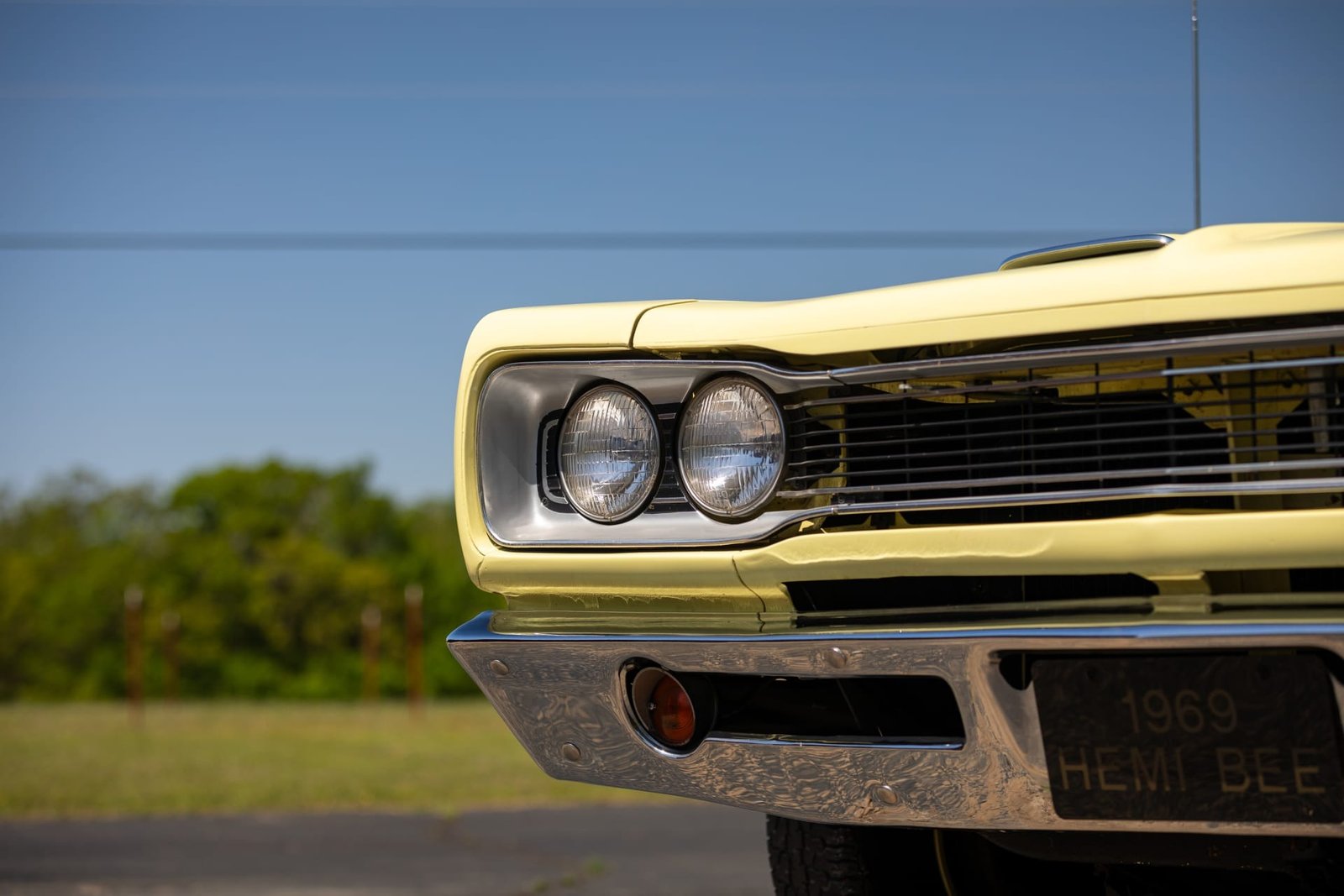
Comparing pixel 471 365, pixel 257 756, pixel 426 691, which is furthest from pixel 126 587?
pixel 471 365

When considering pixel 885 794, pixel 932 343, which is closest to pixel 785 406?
pixel 932 343

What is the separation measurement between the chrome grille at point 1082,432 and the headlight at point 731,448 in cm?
4

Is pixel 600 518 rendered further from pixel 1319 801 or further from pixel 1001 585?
pixel 1319 801

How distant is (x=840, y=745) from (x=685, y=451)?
0.49m

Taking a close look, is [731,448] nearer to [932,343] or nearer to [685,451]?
[685,451]

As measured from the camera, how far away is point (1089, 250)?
6.87ft

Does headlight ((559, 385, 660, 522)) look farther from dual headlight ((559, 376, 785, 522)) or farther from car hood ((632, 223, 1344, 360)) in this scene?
car hood ((632, 223, 1344, 360))

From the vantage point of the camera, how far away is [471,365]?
2273 millimetres

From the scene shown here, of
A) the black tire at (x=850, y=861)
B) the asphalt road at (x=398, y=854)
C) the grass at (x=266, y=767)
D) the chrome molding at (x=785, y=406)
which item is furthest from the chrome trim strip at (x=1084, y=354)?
the grass at (x=266, y=767)

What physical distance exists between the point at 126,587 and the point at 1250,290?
Result: 2453 inches

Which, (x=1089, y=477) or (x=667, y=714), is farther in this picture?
(x=667, y=714)

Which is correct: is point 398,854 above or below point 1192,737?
below

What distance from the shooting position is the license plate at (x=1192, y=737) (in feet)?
5.38

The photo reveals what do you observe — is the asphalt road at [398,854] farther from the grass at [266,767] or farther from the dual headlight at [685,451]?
the dual headlight at [685,451]
